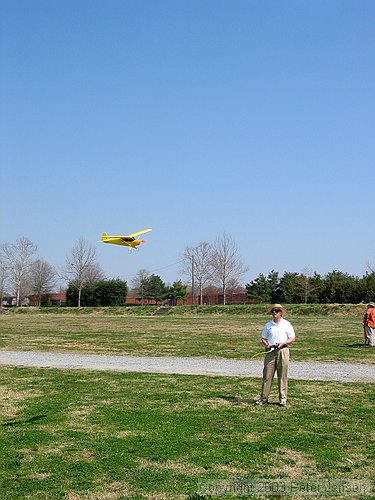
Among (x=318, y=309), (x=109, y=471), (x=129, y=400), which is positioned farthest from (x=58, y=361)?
(x=318, y=309)

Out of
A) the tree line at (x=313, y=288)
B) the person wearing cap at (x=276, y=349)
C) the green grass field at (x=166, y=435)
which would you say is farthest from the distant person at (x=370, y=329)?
the tree line at (x=313, y=288)

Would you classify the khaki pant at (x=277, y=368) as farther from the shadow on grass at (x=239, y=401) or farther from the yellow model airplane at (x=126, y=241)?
the yellow model airplane at (x=126, y=241)

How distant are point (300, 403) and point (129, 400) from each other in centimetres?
287

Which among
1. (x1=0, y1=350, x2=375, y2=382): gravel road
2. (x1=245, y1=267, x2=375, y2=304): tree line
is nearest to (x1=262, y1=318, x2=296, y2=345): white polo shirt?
(x1=0, y1=350, x2=375, y2=382): gravel road

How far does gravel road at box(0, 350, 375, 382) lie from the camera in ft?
43.2

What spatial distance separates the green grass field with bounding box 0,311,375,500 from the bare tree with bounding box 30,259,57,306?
8341 cm

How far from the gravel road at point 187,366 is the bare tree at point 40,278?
77.8 meters

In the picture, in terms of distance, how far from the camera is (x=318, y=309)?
53875mm

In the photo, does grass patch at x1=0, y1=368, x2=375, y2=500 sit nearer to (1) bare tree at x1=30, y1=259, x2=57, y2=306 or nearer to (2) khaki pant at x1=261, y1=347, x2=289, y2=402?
(2) khaki pant at x1=261, y1=347, x2=289, y2=402

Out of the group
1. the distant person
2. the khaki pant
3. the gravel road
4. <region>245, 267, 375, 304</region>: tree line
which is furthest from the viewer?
<region>245, 267, 375, 304</region>: tree line

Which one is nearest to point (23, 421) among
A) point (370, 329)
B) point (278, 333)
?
point (278, 333)

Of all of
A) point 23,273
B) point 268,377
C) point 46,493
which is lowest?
point 46,493

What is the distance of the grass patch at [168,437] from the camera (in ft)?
19.2

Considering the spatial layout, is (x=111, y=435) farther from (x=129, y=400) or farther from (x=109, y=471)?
(x=129, y=400)
